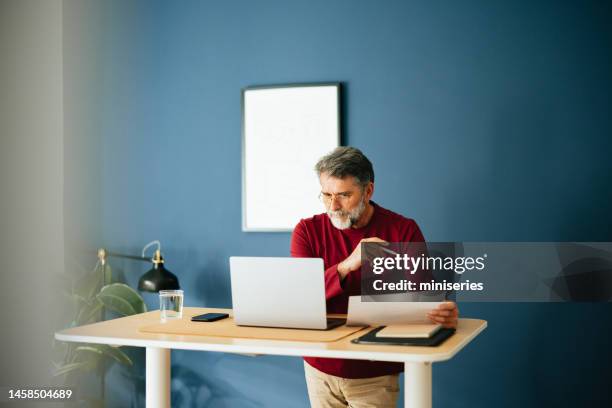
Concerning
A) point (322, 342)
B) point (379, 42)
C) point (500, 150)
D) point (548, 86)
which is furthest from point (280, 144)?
point (322, 342)

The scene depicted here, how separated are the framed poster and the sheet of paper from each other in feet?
4.05

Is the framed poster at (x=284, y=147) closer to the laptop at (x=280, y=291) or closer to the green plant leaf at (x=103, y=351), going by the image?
the green plant leaf at (x=103, y=351)

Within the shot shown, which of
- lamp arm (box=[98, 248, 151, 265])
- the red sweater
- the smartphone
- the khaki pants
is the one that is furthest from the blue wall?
the smartphone

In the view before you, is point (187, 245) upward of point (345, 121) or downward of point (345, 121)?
downward

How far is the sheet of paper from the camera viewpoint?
2098 mm

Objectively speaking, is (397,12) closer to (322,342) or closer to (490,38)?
(490,38)

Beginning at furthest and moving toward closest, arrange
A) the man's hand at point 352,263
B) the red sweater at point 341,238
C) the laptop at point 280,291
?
the red sweater at point 341,238, the man's hand at point 352,263, the laptop at point 280,291

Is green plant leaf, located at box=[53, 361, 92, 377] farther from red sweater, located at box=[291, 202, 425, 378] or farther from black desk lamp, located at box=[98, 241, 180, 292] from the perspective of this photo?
red sweater, located at box=[291, 202, 425, 378]

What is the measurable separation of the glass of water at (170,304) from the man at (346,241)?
47 centimetres

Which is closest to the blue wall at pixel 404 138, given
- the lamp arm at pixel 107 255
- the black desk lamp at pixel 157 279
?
the lamp arm at pixel 107 255

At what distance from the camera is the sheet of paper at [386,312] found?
2098 millimetres

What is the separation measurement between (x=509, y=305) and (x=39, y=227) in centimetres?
215

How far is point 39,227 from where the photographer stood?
3.07 metres

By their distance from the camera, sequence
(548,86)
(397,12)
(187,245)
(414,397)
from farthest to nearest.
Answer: (187,245) → (397,12) → (548,86) → (414,397)
